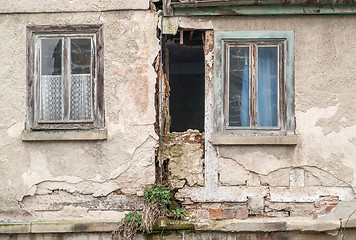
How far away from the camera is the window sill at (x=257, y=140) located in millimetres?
5680

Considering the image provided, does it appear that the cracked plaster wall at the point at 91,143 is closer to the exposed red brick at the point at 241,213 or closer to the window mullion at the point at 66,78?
the window mullion at the point at 66,78

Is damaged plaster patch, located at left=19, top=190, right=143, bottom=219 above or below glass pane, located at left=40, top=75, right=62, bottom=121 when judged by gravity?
below

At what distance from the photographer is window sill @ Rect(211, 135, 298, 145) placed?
568 cm

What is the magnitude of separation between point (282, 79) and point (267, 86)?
0.21 metres

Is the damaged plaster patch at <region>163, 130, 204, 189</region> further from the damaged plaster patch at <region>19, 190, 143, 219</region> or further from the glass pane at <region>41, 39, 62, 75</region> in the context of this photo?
the glass pane at <region>41, 39, 62, 75</region>

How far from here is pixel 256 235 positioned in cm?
563

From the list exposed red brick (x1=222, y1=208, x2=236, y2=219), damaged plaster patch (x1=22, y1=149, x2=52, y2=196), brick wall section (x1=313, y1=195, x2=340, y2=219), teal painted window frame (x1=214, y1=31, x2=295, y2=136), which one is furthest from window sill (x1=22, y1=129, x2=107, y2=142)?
brick wall section (x1=313, y1=195, x2=340, y2=219)

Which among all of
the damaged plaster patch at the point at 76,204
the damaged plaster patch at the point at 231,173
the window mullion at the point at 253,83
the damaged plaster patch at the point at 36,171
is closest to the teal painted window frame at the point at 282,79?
the window mullion at the point at 253,83

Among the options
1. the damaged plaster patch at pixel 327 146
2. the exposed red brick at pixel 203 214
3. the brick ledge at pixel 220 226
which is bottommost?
the brick ledge at pixel 220 226

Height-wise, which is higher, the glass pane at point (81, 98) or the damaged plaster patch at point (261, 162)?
the glass pane at point (81, 98)

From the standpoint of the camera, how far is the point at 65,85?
5895 millimetres

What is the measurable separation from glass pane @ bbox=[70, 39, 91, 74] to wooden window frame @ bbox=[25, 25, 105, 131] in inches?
2.7

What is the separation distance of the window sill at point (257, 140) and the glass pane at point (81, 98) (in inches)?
67.1

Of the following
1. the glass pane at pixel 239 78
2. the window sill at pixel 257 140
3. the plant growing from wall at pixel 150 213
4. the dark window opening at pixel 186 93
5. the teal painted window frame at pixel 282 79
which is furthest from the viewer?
the dark window opening at pixel 186 93
